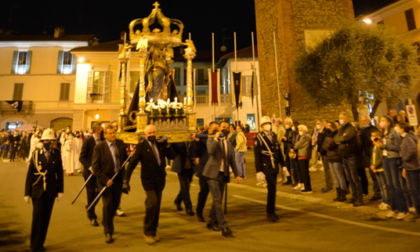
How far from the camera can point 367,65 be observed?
58.0 ft

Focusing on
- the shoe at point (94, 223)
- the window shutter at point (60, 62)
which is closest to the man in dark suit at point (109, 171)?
the shoe at point (94, 223)

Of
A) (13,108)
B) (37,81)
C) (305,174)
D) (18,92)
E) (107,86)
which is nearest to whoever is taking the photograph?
(305,174)

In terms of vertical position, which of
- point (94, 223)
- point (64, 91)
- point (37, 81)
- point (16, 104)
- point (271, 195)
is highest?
point (37, 81)

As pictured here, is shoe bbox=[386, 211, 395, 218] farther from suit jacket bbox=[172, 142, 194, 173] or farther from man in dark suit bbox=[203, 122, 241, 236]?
suit jacket bbox=[172, 142, 194, 173]

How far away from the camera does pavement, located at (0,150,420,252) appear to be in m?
4.01

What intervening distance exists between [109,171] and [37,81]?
33518 millimetres

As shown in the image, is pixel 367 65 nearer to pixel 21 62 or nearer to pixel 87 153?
pixel 87 153

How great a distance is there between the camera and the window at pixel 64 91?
3134 centimetres

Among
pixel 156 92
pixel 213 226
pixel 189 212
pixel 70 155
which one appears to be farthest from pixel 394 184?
pixel 70 155

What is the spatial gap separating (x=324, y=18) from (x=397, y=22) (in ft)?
36.1

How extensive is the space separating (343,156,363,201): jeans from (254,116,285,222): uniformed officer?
75.1 inches

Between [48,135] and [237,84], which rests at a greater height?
[237,84]

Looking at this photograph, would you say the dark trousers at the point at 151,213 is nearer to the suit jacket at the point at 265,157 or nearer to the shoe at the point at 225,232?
the shoe at the point at 225,232

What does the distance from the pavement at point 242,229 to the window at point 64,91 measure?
27501 millimetres
